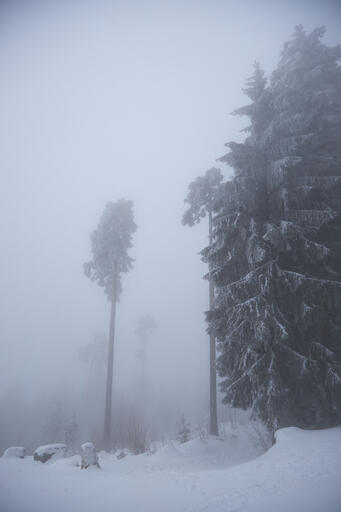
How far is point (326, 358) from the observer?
668 centimetres

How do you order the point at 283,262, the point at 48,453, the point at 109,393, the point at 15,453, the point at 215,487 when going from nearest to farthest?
the point at 215,487 → the point at 283,262 → the point at 48,453 → the point at 15,453 → the point at 109,393

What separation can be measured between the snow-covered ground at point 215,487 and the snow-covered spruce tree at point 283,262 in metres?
1.19

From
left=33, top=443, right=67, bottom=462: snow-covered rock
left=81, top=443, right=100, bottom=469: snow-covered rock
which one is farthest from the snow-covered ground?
left=33, top=443, right=67, bottom=462: snow-covered rock

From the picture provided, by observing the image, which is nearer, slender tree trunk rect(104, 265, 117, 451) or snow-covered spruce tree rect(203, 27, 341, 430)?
snow-covered spruce tree rect(203, 27, 341, 430)

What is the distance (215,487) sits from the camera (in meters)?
4.77

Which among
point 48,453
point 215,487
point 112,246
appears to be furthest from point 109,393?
point 215,487

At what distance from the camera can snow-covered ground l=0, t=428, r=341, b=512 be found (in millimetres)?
3797

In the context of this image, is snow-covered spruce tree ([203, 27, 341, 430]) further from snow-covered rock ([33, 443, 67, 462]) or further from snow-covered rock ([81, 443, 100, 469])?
snow-covered rock ([33, 443, 67, 462])

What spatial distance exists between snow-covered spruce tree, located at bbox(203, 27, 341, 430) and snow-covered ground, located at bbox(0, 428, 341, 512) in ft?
3.90

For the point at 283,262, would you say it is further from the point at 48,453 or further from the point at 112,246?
the point at 112,246

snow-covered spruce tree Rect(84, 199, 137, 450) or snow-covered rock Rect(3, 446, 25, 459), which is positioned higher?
snow-covered spruce tree Rect(84, 199, 137, 450)

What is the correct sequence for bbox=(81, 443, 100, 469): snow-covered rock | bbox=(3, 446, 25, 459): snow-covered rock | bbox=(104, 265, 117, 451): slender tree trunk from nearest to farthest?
bbox=(81, 443, 100, 469): snow-covered rock, bbox=(3, 446, 25, 459): snow-covered rock, bbox=(104, 265, 117, 451): slender tree trunk

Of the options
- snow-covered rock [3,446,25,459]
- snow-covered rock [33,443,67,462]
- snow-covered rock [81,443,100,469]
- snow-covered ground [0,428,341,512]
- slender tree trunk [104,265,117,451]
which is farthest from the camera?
slender tree trunk [104,265,117,451]

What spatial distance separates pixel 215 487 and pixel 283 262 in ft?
20.0
